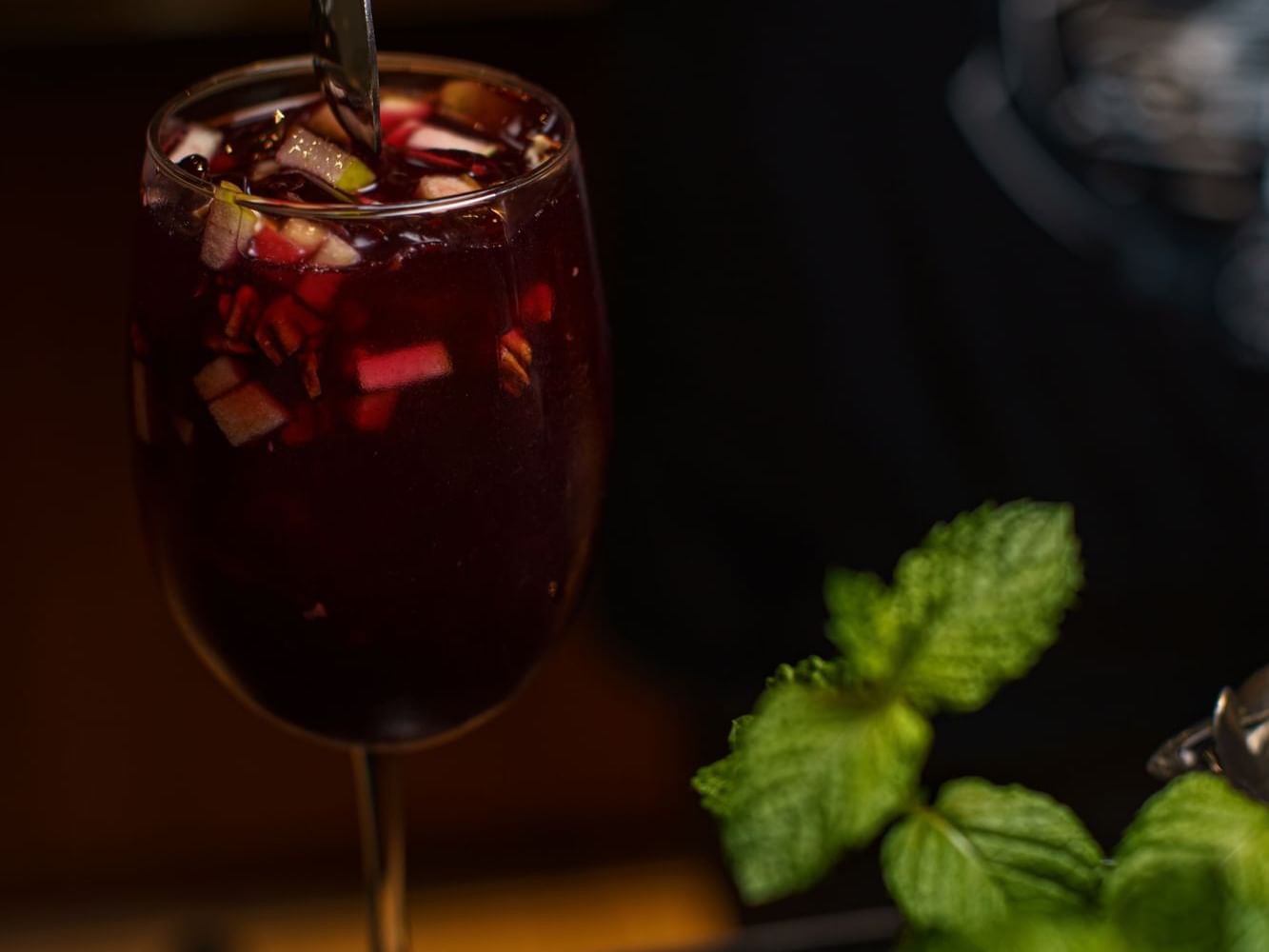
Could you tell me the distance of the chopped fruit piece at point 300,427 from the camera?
1.98 feet

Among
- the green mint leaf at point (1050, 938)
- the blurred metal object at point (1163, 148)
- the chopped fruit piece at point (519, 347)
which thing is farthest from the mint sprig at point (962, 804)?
the blurred metal object at point (1163, 148)

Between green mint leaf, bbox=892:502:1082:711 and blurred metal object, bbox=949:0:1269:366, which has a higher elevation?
green mint leaf, bbox=892:502:1082:711

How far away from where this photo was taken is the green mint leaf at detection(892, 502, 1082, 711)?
40 centimetres

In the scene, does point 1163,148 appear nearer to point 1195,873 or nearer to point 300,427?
point 300,427

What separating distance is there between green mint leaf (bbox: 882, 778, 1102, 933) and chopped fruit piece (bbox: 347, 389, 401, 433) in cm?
29

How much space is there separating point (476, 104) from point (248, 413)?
19 centimetres

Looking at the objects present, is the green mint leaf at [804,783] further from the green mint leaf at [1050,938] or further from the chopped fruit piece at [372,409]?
the chopped fruit piece at [372,409]

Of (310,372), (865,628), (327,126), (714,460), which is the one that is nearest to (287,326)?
(310,372)

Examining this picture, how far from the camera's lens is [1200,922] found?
32 cm

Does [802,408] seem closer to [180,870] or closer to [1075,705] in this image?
[1075,705]

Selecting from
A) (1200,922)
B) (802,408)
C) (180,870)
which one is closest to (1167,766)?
(1200,922)

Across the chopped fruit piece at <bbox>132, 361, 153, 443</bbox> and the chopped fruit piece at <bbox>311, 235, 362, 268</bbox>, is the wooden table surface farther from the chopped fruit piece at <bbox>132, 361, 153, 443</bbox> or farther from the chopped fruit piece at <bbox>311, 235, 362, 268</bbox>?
the chopped fruit piece at <bbox>311, 235, 362, 268</bbox>

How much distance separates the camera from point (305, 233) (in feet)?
1.90

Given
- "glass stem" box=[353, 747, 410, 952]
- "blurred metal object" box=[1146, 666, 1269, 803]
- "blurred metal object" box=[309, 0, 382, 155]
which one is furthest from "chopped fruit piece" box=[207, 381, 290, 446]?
"blurred metal object" box=[1146, 666, 1269, 803]
